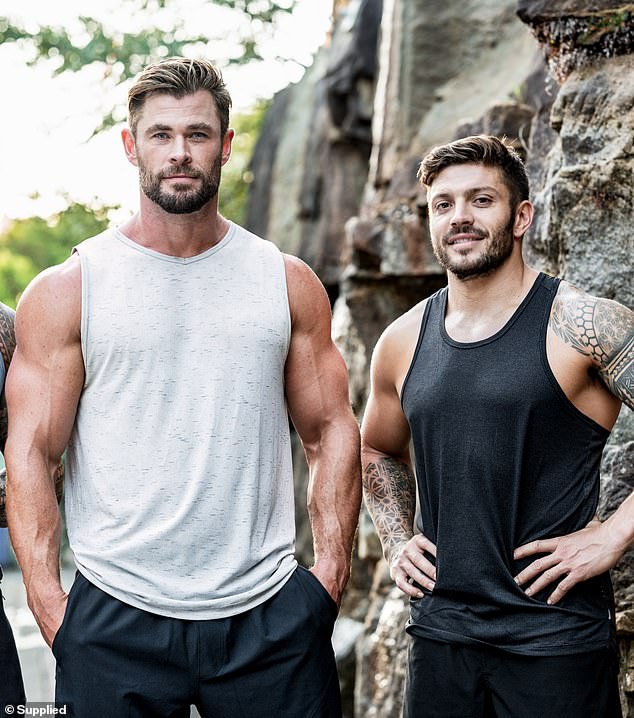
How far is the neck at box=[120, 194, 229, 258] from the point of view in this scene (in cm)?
333

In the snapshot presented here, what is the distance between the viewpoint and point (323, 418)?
11.6 feet

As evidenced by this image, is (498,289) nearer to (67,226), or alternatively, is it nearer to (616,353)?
(616,353)

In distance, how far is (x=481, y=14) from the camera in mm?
9266

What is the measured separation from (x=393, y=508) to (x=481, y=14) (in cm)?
658

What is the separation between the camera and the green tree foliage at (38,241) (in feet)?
64.5

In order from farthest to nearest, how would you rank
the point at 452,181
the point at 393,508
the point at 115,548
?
the point at 393,508 < the point at 452,181 < the point at 115,548

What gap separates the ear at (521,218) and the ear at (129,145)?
114 cm

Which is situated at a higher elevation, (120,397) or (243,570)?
(120,397)

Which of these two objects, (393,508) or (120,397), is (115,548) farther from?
(393,508)

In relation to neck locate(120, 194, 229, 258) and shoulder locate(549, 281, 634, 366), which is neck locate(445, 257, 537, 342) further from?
neck locate(120, 194, 229, 258)

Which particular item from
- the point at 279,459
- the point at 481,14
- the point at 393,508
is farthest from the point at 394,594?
the point at 481,14

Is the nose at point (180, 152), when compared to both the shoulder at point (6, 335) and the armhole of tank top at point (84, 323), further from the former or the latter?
the shoulder at point (6, 335)

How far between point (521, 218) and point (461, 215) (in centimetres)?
21

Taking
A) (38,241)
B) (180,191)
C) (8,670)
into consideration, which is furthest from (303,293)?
(38,241)
